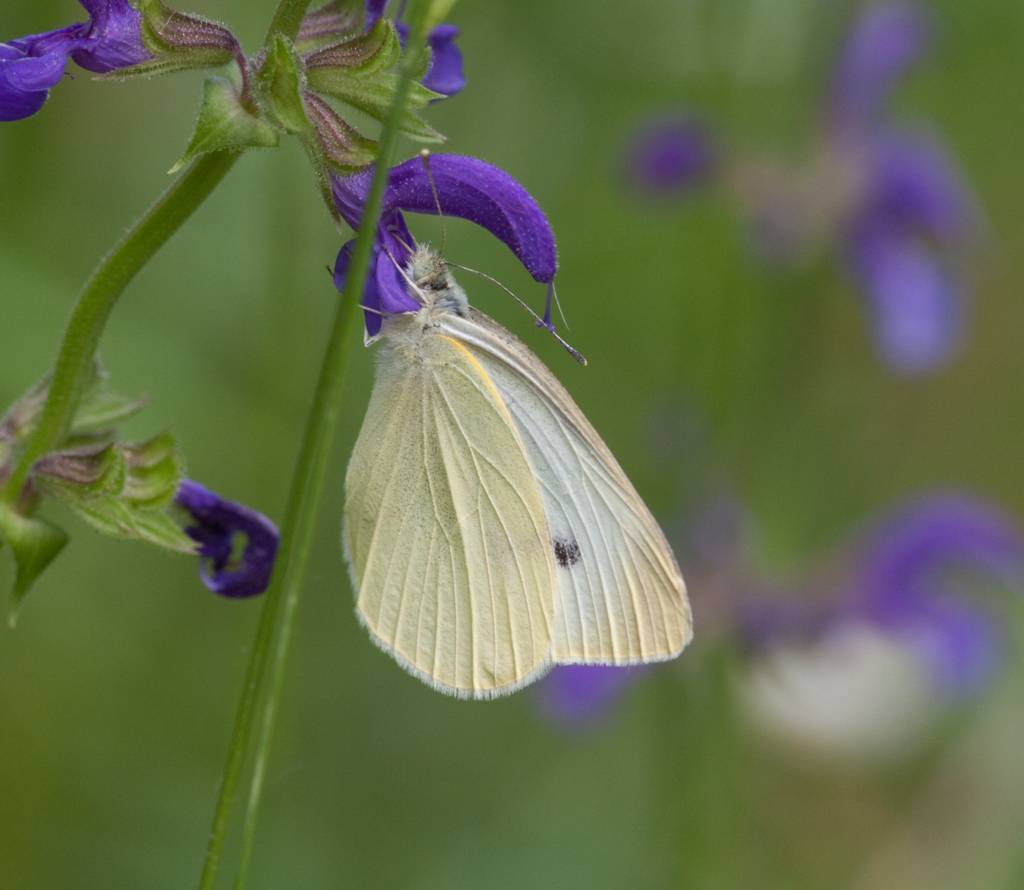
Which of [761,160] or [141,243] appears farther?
[761,160]

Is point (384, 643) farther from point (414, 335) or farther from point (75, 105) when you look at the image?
point (75, 105)

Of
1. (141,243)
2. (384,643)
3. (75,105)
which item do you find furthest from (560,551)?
(75,105)

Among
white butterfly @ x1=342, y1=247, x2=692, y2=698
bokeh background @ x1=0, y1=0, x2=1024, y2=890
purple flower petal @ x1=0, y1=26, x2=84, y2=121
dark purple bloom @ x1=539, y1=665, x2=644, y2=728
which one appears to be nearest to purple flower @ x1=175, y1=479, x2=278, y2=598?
white butterfly @ x1=342, y1=247, x2=692, y2=698

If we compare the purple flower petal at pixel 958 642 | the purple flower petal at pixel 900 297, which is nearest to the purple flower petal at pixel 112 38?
the purple flower petal at pixel 958 642

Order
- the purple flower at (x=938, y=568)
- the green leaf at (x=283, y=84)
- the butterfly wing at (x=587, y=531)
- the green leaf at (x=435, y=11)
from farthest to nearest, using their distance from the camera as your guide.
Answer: the purple flower at (x=938, y=568)
the butterfly wing at (x=587, y=531)
the green leaf at (x=283, y=84)
the green leaf at (x=435, y=11)

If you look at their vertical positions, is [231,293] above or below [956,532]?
above

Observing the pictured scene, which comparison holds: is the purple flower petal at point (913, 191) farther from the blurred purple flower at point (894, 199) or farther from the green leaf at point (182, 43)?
the green leaf at point (182, 43)

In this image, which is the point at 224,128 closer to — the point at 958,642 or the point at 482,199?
the point at 482,199
